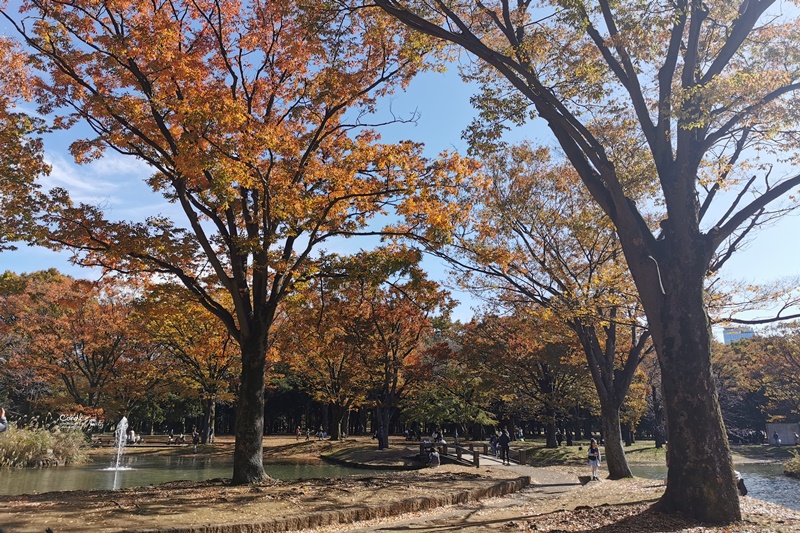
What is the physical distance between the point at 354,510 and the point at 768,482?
66.7 ft

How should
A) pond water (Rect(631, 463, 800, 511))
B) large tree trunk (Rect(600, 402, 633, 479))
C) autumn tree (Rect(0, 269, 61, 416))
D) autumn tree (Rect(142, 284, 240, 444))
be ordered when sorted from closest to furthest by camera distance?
large tree trunk (Rect(600, 402, 633, 479)) < pond water (Rect(631, 463, 800, 511)) < autumn tree (Rect(142, 284, 240, 444)) < autumn tree (Rect(0, 269, 61, 416))

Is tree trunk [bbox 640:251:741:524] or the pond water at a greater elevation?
tree trunk [bbox 640:251:741:524]

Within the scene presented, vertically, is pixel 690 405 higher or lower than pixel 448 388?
lower

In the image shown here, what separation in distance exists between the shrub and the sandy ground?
445 inches

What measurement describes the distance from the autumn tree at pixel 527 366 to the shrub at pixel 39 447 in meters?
20.4

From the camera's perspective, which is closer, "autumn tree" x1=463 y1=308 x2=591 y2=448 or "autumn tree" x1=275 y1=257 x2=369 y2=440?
"autumn tree" x1=275 y1=257 x2=369 y2=440

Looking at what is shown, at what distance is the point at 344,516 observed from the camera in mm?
8227

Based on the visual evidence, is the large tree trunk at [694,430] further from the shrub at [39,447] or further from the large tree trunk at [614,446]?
the shrub at [39,447]

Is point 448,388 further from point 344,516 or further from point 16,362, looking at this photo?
point 344,516

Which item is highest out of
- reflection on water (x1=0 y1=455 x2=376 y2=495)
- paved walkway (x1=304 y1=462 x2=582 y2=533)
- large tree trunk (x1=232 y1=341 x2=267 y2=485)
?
large tree trunk (x1=232 y1=341 x2=267 y2=485)

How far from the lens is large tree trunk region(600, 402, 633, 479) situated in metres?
15.5

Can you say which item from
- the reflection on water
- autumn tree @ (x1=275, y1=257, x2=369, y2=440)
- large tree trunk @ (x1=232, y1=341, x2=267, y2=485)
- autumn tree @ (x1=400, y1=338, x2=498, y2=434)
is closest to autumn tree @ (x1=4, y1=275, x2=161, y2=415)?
the reflection on water

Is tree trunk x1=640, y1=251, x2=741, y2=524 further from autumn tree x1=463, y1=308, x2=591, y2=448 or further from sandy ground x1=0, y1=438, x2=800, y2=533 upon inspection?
autumn tree x1=463, y1=308, x2=591, y2=448

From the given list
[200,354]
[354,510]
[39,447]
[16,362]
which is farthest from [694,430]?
[16,362]
